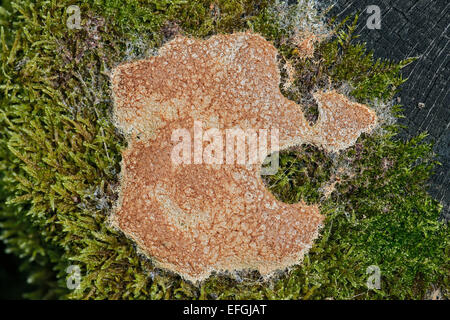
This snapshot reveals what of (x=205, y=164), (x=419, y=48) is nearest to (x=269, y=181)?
(x=205, y=164)

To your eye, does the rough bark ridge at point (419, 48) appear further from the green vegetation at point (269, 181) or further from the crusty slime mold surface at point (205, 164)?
the crusty slime mold surface at point (205, 164)

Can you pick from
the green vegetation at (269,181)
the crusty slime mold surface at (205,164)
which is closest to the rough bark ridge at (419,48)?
the green vegetation at (269,181)

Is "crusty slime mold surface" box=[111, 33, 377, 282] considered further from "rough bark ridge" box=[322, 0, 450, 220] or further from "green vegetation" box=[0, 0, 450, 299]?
"rough bark ridge" box=[322, 0, 450, 220]

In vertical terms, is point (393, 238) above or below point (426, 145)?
below

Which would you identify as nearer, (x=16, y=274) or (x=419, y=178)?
(x=419, y=178)

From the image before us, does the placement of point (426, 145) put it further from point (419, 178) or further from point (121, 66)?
point (121, 66)

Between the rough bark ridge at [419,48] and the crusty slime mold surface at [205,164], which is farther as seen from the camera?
the rough bark ridge at [419,48]

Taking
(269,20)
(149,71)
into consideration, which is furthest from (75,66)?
(269,20)
